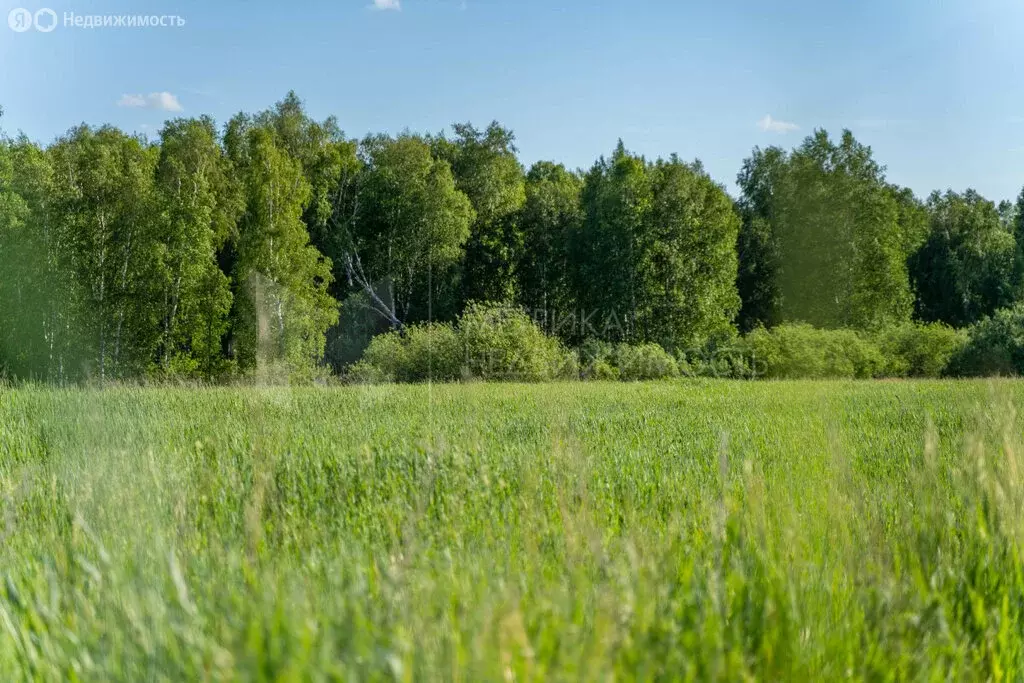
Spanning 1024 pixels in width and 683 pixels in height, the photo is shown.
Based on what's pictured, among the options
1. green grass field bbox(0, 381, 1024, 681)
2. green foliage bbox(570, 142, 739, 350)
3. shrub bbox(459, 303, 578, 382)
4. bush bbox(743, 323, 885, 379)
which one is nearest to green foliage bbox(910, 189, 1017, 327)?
green foliage bbox(570, 142, 739, 350)

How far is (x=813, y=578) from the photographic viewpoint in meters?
3.15

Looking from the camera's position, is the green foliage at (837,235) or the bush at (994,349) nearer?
the bush at (994,349)

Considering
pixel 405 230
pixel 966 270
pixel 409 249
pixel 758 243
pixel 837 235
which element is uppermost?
pixel 405 230

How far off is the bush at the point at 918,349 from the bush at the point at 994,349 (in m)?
0.31

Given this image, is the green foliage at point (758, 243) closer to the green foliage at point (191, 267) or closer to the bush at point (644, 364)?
the bush at point (644, 364)

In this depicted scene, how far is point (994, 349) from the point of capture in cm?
2712

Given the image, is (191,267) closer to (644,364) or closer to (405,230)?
(405,230)

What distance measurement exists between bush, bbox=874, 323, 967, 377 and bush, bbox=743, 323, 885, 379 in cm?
73

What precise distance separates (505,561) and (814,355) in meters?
24.3

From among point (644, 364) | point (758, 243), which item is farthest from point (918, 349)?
point (758, 243)

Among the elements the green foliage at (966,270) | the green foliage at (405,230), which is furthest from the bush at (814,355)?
the green foliage at (405,230)

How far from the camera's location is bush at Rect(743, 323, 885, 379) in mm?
25734

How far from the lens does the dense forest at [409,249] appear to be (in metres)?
32.3

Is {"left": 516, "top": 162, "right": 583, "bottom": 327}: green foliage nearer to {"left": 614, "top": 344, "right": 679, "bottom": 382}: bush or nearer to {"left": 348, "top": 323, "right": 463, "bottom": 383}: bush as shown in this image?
{"left": 614, "top": 344, "right": 679, "bottom": 382}: bush
